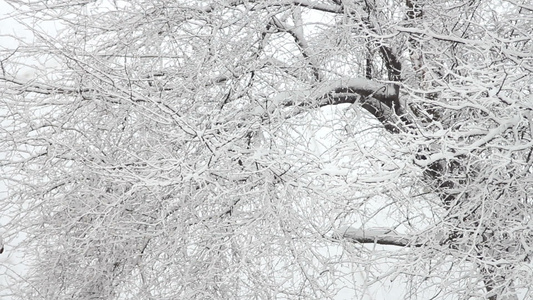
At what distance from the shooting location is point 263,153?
5316 millimetres

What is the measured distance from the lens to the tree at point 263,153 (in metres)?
5.45

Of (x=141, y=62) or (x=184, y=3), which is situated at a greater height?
(x=184, y=3)

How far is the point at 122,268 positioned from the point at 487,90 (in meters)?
3.85

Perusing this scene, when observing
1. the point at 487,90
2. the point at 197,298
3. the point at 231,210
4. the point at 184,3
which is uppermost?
the point at 184,3

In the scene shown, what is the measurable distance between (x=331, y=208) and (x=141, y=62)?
2762mm

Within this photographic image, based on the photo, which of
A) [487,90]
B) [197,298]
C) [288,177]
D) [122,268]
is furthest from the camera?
[122,268]

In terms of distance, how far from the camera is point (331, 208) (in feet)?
18.3

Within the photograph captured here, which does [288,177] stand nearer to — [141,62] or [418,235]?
[418,235]

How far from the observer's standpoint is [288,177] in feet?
18.3

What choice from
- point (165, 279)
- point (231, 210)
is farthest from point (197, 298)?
point (231, 210)

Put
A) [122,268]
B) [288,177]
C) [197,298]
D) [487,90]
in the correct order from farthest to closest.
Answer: [122,268] → [197,298] → [288,177] → [487,90]

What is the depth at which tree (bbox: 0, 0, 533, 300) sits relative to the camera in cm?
545

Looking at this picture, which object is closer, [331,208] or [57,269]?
[331,208]

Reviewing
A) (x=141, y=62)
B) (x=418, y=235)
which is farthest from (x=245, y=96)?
(x=418, y=235)
